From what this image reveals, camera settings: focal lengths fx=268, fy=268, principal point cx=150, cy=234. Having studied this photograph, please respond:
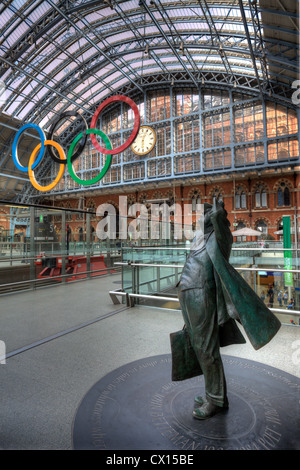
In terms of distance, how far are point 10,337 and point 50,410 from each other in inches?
70.3

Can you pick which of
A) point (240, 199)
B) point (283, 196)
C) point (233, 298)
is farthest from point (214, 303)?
point (240, 199)

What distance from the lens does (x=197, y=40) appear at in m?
18.9

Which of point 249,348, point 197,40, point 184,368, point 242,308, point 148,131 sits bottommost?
point 249,348

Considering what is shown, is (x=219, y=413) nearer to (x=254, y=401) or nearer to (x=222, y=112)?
(x=254, y=401)

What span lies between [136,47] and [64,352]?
23.3 metres

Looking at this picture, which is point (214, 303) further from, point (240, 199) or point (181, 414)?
point (240, 199)

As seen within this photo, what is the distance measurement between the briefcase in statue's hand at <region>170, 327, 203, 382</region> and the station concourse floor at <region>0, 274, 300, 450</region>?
0.78m

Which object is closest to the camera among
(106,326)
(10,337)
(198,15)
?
(10,337)

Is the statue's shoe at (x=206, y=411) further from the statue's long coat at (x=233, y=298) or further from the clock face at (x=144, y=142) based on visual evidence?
the clock face at (x=144, y=142)

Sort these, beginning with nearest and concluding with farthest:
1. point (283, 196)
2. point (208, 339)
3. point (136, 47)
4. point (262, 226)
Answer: point (208, 339) → point (136, 47) → point (283, 196) → point (262, 226)

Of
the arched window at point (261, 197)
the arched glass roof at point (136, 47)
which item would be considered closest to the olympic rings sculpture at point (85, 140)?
the arched glass roof at point (136, 47)

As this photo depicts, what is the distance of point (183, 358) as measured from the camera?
2018mm

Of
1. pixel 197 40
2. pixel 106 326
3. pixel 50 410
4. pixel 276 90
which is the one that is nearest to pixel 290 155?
pixel 276 90

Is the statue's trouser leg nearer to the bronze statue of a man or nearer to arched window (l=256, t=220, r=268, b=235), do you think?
the bronze statue of a man
